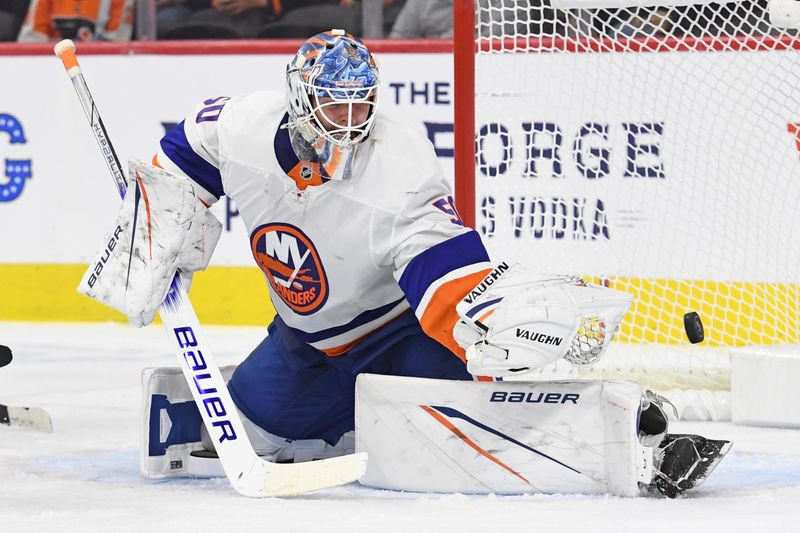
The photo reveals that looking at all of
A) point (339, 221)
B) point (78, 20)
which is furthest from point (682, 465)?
point (78, 20)

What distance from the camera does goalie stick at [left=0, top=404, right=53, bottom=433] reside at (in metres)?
3.72

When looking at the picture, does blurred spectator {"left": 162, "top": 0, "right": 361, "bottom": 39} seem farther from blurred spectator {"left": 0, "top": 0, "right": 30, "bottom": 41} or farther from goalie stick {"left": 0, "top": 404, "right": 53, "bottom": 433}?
goalie stick {"left": 0, "top": 404, "right": 53, "bottom": 433}

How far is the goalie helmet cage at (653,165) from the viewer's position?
4379 millimetres

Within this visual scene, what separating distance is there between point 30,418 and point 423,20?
90.7 inches

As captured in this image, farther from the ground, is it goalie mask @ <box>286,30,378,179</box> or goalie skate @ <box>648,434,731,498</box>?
goalie mask @ <box>286,30,378,179</box>

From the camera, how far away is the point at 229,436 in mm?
2916

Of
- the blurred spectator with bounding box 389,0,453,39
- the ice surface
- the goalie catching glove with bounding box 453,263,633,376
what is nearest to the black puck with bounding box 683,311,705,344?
the ice surface

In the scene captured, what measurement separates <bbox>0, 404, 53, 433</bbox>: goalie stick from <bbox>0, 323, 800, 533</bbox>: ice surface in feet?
0.12

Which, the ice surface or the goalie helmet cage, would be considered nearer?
the ice surface

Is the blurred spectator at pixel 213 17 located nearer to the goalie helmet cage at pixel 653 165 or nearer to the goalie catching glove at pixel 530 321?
the goalie helmet cage at pixel 653 165

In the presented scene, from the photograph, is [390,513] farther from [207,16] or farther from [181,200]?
[207,16]

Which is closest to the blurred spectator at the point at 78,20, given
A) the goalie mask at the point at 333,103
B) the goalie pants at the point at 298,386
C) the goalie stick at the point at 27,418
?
the goalie stick at the point at 27,418

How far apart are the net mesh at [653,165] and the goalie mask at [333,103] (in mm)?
1410

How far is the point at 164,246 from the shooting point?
2990 mm
